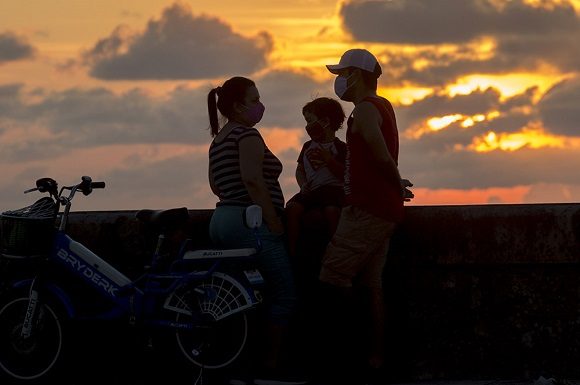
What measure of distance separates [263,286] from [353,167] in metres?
1.03

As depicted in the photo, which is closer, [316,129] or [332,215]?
[332,215]

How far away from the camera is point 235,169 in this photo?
7.61 metres

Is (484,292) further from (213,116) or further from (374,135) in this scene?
(213,116)

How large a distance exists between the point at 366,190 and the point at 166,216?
136 centimetres

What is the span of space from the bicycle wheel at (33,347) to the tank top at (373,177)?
2.26 m

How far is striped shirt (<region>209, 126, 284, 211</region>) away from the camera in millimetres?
7602

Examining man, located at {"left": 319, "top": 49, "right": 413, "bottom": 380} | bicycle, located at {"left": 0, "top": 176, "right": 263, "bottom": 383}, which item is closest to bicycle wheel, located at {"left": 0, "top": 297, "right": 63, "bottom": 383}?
bicycle, located at {"left": 0, "top": 176, "right": 263, "bottom": 383}

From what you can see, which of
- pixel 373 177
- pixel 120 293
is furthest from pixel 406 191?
pixel 120 293

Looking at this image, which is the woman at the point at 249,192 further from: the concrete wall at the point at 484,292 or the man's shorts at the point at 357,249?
the concrete wall at the point at 484,292

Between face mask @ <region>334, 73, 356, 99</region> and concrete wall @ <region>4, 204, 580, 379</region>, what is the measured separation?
1252 mm

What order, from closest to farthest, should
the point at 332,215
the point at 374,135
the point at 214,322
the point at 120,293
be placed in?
the point at 374,135
the point at 214,322
the point at 120,293
the point at 332,215

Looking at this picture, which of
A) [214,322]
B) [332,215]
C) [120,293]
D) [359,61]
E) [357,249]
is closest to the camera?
[359,61]

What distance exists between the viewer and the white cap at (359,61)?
741 centimetres

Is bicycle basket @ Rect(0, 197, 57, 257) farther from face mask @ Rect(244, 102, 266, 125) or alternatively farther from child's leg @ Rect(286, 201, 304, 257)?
child's leg @ Rect(286, 201, 304, 257)
